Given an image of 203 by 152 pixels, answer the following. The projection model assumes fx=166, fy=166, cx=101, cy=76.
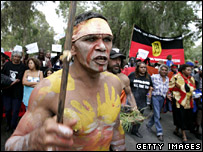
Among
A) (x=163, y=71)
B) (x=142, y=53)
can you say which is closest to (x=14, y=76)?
(x=163, y=71)

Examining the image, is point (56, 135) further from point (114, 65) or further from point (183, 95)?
point (183, 95)

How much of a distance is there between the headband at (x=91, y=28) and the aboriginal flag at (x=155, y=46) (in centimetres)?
522

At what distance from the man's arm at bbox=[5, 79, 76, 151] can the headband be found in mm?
466

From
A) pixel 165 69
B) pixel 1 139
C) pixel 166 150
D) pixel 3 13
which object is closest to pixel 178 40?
pixel 165 69

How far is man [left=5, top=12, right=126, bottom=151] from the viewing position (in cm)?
118

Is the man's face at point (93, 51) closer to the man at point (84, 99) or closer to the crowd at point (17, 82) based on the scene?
the man at point (84, 99)

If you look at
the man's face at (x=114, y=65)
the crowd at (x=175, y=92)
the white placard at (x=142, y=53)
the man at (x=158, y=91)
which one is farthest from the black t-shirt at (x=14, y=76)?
the white placard at (x=142, y=53)

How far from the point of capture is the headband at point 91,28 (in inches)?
51.2

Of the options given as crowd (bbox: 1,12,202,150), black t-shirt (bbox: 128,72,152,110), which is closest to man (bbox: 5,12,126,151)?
crowd (bbox: 1,12,202,150)

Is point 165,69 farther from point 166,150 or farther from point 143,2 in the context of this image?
point 143,2

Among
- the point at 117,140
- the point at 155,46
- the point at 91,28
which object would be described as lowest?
the point at 117,140

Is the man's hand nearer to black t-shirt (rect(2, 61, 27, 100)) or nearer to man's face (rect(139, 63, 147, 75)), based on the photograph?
black t-shirt (rect(2, 61, 27, 100))

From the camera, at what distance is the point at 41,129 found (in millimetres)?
918

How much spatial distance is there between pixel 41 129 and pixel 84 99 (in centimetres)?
48
